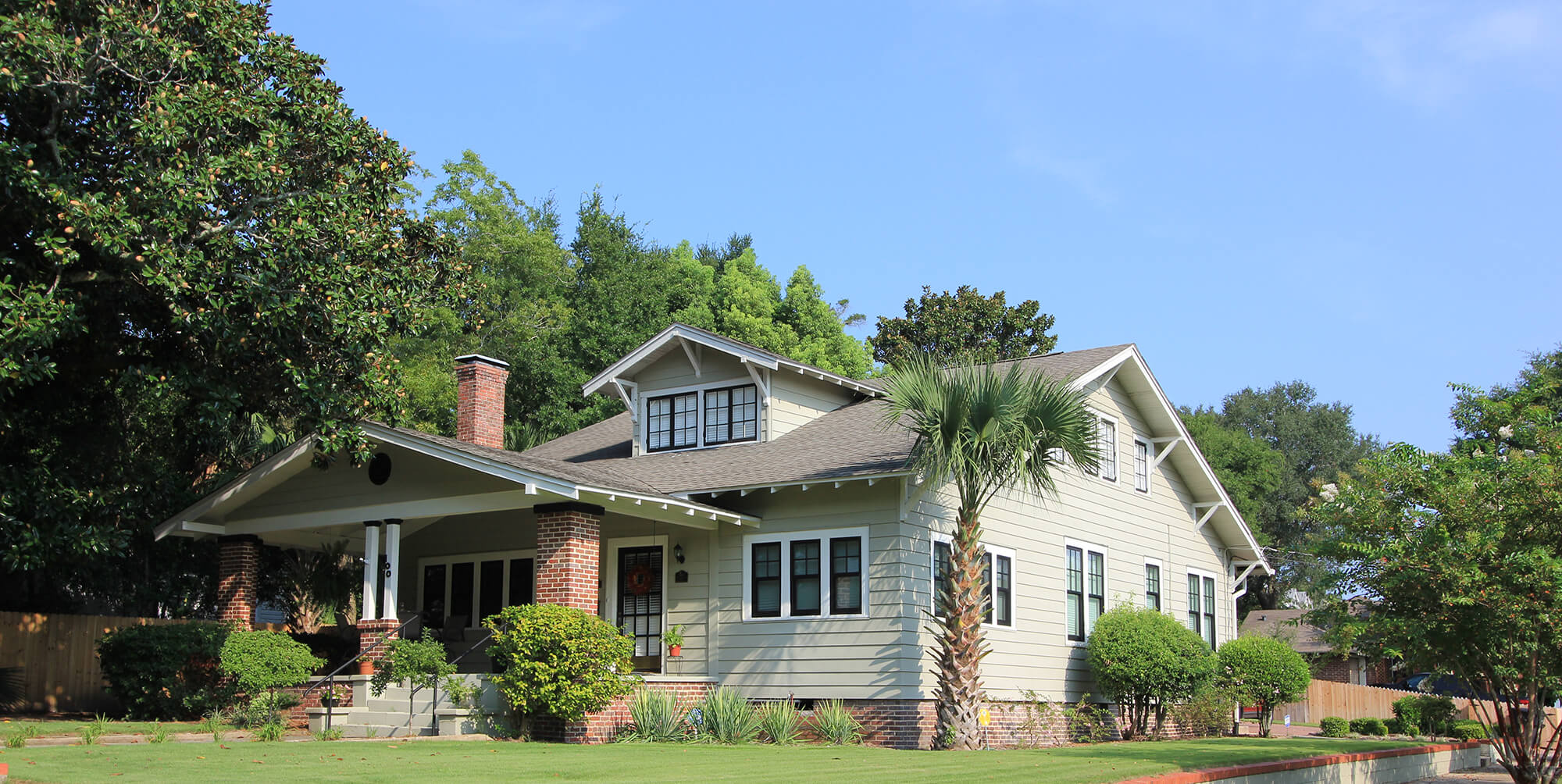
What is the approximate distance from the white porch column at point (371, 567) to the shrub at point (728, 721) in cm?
541

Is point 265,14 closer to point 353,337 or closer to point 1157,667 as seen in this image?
point 353,337

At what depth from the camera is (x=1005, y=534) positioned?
20484mm

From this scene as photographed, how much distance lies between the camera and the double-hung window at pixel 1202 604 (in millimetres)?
26484

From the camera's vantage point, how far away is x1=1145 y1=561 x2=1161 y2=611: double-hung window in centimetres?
2488

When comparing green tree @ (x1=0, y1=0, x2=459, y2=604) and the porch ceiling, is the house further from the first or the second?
green tree @ (x1=0, y1=0, x2=459, y2=604)

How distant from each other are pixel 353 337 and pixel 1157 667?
1325 cm

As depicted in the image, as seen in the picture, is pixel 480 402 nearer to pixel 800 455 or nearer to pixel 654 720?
pixel 800 455

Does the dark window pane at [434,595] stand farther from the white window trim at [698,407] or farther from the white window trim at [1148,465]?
the white window trim at [1148,465]

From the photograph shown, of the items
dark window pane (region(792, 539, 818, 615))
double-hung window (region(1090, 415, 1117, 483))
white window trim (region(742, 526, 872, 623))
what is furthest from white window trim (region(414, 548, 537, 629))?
double-hung window (region(1090, 415, 1117, 483))

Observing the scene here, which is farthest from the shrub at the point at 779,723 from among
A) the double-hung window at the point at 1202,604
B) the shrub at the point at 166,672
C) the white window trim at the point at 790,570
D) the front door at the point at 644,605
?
the double-hung window at the point at 1202,604

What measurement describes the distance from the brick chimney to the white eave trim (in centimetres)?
169

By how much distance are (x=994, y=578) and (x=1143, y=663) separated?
3001 mm

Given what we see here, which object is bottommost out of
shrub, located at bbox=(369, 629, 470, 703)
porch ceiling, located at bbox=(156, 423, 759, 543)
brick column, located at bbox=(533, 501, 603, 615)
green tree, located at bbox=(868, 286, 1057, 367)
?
shrub, located at bbox=(369, 629, 470, 703)

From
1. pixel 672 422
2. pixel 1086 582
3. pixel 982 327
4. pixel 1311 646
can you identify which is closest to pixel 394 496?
pixel 672 422
